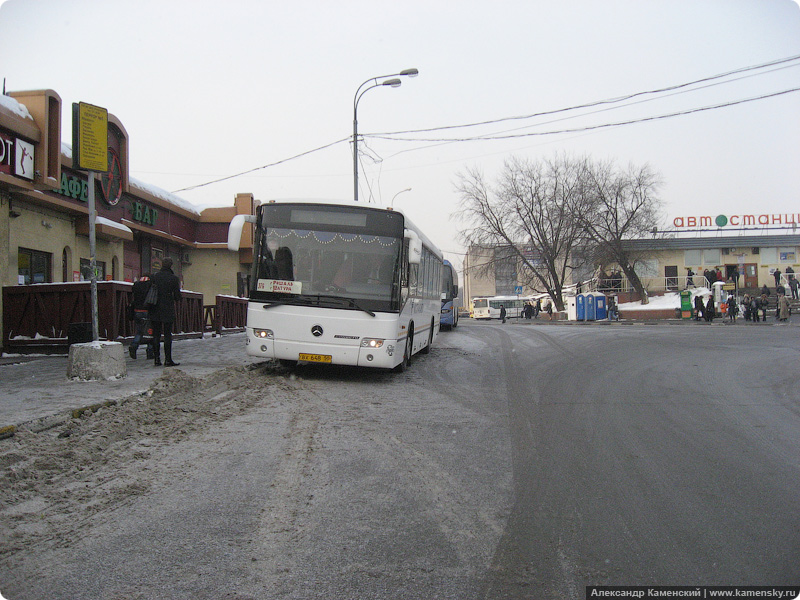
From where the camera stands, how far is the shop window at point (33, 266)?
48.1 ft

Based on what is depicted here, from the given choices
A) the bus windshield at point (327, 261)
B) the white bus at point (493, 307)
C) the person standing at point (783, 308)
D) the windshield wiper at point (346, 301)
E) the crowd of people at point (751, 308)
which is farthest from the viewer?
the white bus at point (493, 307)

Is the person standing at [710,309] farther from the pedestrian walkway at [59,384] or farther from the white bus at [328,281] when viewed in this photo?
the white bus at [328,281]

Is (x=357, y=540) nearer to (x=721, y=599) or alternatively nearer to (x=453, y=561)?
(x=453, y=561)

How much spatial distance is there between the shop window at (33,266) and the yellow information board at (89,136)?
6.68m

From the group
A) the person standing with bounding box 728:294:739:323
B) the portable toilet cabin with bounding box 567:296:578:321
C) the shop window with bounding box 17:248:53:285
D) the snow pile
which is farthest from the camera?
the portable toilet cabin with bounding box 567:296:578:321

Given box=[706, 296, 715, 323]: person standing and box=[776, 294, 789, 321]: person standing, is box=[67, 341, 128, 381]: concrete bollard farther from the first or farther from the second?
box=[776, 294, 789, 321]: person standing

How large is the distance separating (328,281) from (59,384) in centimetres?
422

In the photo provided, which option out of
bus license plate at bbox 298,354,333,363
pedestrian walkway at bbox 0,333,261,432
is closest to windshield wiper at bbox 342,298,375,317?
bus license plate at bbox 298,354,333,363

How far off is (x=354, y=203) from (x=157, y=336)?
455 centimetres

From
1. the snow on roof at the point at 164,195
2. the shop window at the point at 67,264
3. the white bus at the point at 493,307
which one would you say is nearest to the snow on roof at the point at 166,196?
the snow on roof at the point at 164,195

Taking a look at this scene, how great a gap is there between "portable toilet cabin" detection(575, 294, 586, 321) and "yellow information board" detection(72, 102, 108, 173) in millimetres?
39231

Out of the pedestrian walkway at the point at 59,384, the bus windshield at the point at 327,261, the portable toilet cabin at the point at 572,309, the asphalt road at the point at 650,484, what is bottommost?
the asphalt road at the point at 650,484

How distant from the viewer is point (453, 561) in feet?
11.0

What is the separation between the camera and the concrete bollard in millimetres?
9188
